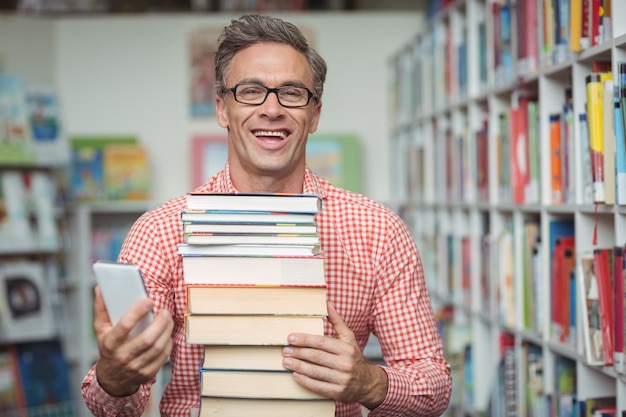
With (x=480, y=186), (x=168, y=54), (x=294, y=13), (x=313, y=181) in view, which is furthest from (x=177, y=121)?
(x=313, y=181)

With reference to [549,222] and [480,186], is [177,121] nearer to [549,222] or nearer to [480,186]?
[480,186]

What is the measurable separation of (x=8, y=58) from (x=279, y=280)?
161 inches

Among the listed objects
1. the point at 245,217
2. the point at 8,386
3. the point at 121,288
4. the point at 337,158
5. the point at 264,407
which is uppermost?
the point at 337,158

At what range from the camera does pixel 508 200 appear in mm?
3250

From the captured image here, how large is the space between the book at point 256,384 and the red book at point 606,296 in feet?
3.59

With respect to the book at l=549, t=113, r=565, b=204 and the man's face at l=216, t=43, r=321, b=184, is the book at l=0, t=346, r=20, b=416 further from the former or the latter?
the man's face at l=216, t=43, r=321, b=184

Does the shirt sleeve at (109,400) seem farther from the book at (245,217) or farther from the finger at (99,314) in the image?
the book at (245,217)

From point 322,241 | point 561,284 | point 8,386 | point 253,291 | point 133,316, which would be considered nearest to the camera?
point 133,316

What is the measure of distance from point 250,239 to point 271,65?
1.42ft

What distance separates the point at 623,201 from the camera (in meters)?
2.21

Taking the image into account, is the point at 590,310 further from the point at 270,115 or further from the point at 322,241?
the point at 270,115

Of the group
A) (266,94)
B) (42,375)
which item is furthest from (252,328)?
(42,375)

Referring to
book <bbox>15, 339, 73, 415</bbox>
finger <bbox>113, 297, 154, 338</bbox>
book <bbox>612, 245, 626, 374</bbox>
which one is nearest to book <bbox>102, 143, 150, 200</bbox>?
book <bbox>15, 339, 73, 415</bbox>

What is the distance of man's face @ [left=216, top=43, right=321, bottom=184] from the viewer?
1.80m
